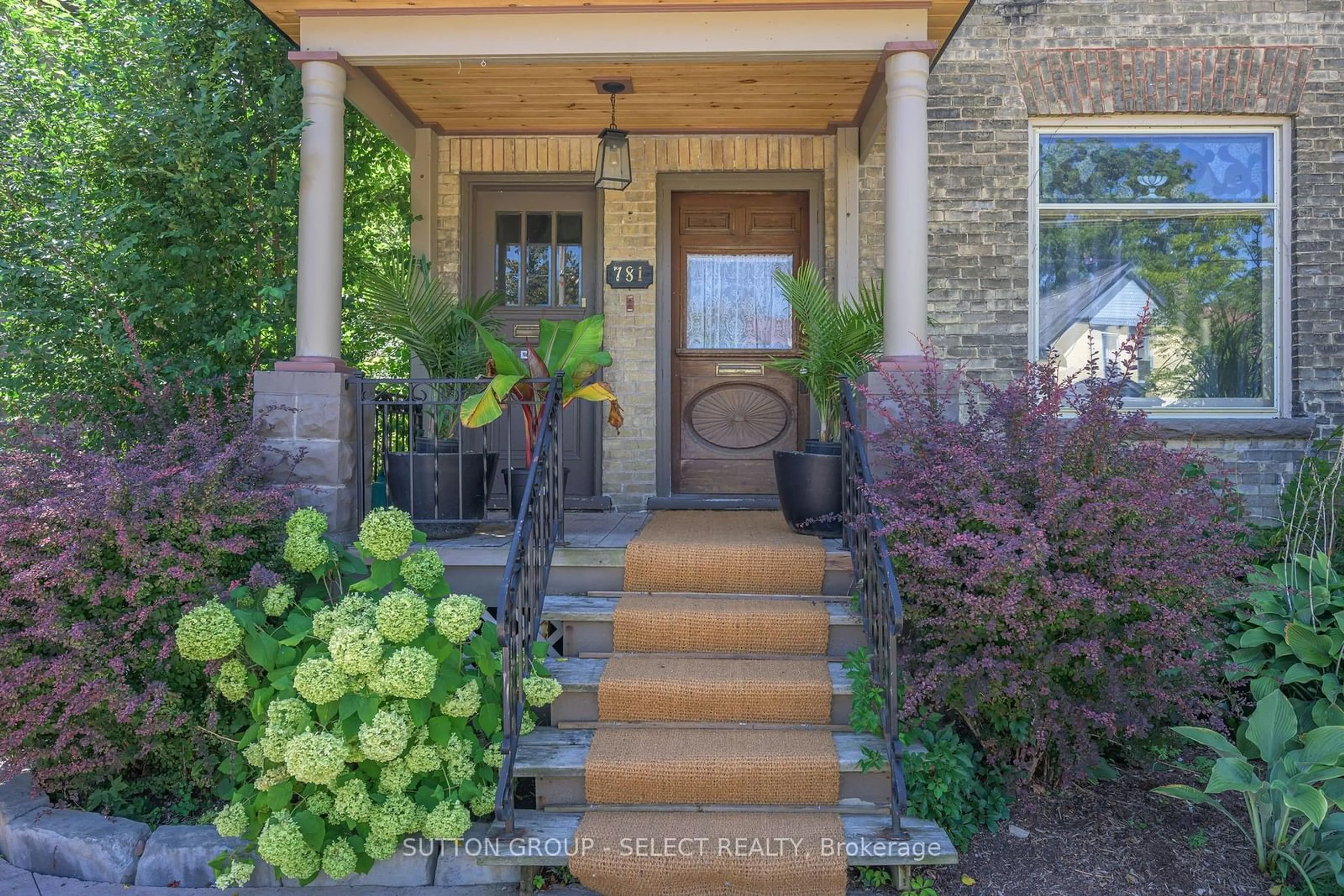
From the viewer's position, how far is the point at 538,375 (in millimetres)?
5164

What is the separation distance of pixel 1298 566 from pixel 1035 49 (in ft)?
11.7

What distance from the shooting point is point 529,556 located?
3.75 m

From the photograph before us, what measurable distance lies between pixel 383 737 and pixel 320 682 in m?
0.30

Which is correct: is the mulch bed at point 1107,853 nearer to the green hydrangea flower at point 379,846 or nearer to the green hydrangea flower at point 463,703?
the green hydrangea flower at point 463,703

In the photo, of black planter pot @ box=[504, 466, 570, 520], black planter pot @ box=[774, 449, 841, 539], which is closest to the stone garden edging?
black planter pot @ box=[504, 466, 570, 520]

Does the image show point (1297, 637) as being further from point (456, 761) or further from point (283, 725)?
point (283, 725)

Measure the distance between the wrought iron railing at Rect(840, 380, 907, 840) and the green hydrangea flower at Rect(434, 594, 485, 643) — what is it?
57.4 inches

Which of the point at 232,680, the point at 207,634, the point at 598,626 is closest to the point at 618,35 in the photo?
the point at 598,626

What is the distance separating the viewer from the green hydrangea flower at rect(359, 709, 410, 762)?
9.91ft

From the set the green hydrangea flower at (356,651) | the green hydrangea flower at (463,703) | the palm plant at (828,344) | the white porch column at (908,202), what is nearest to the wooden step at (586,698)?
the green hydrangea flower at (463,703)

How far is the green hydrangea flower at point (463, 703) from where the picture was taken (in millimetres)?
3207

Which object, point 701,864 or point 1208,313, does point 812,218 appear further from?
point 701,864

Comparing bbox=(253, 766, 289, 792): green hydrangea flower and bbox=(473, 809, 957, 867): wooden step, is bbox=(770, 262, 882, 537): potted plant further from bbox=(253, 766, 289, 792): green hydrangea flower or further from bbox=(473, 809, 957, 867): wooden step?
bbox=(253, 766, 289, 792): green hydrangea flower

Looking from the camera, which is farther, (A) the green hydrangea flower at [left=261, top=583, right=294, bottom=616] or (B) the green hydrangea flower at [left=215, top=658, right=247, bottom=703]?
(A) the green hydrangea flower at [left=261, top=583, right=294, bottom=616]
